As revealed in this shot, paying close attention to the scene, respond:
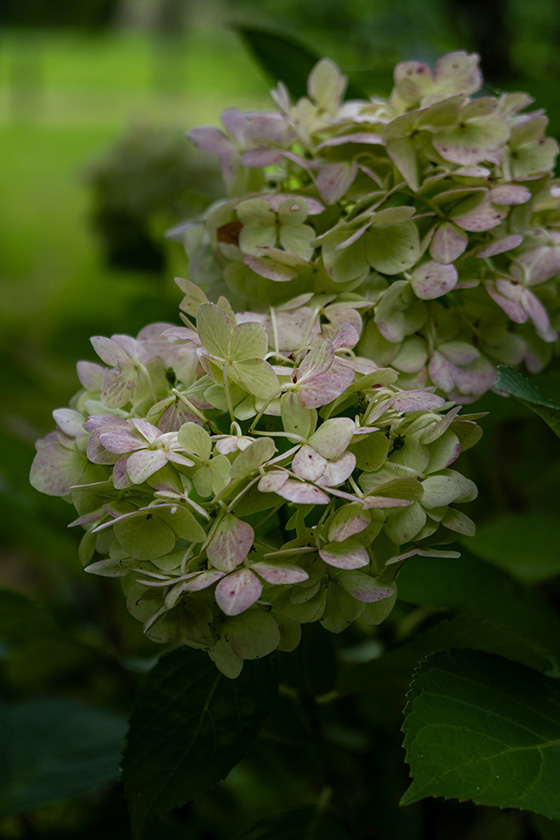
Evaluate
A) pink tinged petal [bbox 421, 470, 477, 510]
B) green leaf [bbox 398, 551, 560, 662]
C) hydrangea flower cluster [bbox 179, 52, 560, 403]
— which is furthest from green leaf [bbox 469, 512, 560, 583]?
pink tinged petal [bbox 421, 470, 477, 510]

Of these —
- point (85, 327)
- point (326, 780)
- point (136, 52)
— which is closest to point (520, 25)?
point (85, 327)

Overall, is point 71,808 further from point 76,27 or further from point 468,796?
point 76,27

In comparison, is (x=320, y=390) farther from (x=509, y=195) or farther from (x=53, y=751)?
(x=53, y=751)

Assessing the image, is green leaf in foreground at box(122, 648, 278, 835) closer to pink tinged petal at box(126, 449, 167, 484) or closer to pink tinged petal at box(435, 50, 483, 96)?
pink tinged petal at box(126, 449, 167, 484)

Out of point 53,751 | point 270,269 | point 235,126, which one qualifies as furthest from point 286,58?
point 53,751

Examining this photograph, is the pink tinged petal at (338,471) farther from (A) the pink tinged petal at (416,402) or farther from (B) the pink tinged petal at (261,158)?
(B) the pink tinged petal at (261,158)
